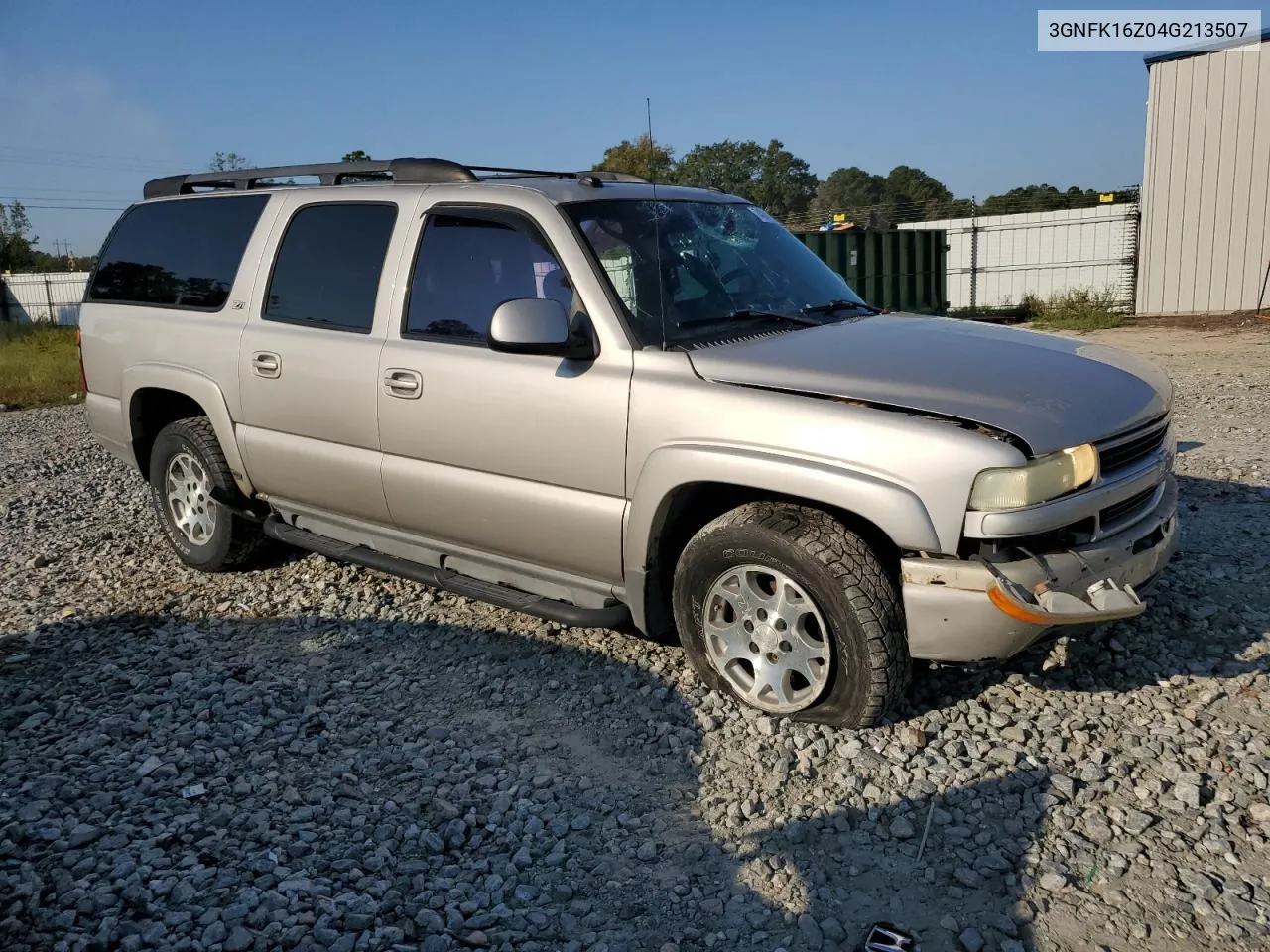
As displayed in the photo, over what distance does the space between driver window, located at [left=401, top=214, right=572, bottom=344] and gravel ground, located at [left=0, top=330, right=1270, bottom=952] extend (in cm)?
142

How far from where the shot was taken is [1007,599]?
3.07 metres

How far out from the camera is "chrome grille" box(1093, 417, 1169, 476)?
11.0ft

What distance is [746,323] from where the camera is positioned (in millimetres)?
→ 4039

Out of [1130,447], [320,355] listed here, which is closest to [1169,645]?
[1130,447]

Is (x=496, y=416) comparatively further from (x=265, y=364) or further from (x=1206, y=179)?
(x=1206, y=179)

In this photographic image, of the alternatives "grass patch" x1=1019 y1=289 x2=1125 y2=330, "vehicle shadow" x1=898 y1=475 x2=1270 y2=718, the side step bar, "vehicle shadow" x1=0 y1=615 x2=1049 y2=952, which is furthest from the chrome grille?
"grass patch" x1=1019 y1=289 x2=1125 y2=330

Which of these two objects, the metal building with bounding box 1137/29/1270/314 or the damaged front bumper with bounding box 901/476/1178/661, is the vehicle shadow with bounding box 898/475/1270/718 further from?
the metal building with bounding box 1137/29/1270/314

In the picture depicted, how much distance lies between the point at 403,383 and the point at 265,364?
97 centimetres

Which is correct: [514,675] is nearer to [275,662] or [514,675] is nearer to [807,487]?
[275,662]

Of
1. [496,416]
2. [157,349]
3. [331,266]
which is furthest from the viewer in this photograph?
[157,349]

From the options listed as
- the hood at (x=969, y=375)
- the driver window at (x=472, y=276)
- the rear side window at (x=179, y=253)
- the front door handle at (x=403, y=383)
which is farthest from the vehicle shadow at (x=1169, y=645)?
the rear side window at (x=179, y=253)

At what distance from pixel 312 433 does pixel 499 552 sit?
117 centimetres

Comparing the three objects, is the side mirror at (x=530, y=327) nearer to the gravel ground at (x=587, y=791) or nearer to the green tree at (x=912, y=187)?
the gravel ground at (x=587, y=791)

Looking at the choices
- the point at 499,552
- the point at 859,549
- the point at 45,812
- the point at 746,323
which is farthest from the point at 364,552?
the point at 859,549
